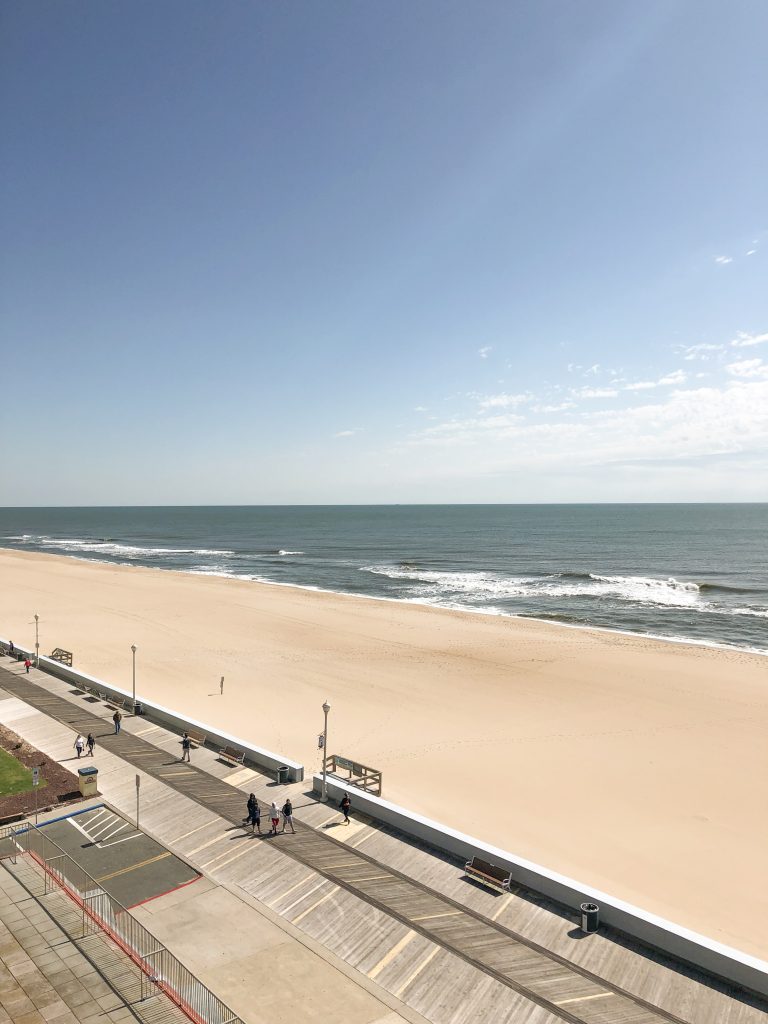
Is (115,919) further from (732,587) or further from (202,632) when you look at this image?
(732,587)

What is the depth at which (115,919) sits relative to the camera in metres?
11.8

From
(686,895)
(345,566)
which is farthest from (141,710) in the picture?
(345,566)

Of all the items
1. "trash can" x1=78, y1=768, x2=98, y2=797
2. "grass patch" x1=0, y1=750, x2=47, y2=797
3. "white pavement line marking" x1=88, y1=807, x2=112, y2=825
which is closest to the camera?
"white pavement line marking" x1=88, y1=807, x2=112, y2=825

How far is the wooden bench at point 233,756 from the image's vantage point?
2036cm

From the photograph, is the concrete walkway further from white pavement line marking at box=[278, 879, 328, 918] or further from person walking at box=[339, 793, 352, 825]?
person walking at box=[339, 793, 352, 825]

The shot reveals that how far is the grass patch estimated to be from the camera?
59.3 feet

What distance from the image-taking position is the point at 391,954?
11547 millimetres

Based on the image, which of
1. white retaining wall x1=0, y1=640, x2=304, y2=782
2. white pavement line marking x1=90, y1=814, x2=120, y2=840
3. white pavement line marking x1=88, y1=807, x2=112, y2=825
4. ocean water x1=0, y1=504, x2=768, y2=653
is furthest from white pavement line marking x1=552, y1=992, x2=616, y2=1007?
ocean water x1=0, y1=504, x2=768, y2=653

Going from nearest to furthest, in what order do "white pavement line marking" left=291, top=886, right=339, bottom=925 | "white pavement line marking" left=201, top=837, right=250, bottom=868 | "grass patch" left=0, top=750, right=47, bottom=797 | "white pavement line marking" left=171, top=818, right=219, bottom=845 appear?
"white pavement line marking" left=291, top=886, right=339, bottom=925 → "white pavement line marking" left=201, top=837, right=250, bottom=868 → "white pavement line marking" left=171, top=818, right=219, bottom=845 → "grass patch" left=0, top=750, right=47, bottom=797

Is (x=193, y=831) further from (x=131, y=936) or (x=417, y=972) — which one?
(x=417, y=972)

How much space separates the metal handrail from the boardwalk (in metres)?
3.52

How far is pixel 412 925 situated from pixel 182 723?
1371 centimetres

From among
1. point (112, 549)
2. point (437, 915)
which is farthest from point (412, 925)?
point (112, 549)

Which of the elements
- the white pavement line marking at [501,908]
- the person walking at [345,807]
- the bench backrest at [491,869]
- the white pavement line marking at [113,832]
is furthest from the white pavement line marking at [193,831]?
the white pavement line marking at [501,908]
